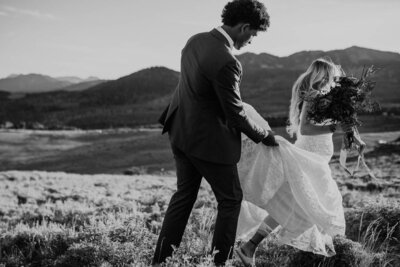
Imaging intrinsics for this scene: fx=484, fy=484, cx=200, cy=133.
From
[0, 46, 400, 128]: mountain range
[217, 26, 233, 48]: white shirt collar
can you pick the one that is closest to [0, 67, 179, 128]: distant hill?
[0, 46, 400, 128]: mountain range

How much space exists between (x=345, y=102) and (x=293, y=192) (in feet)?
3.38

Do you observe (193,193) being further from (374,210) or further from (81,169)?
(81,169)

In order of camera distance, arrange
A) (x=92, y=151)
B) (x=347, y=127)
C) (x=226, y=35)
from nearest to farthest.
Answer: (x=226, y=35) → (x=347, y=127) → (x=92, y=151)

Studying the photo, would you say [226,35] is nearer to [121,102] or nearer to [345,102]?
[345,102]

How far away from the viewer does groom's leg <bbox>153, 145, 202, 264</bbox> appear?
4281 millimetres

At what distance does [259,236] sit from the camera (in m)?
4.68

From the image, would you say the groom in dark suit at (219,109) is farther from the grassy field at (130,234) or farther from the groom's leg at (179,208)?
the grassy field at (130,234)

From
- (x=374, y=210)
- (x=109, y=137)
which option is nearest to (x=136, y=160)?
(x=109, y=137)

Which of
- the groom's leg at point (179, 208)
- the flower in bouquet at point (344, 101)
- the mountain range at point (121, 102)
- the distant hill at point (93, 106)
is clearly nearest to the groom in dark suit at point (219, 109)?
the groom's leg at point (179, 208)

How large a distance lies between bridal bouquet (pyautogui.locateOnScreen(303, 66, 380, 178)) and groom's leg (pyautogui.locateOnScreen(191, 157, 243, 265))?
1314 millimetres

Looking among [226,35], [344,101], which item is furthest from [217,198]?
[344,101]

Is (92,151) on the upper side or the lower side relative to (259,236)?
lower

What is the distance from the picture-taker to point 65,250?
5.06 metres

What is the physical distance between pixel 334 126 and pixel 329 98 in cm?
37
